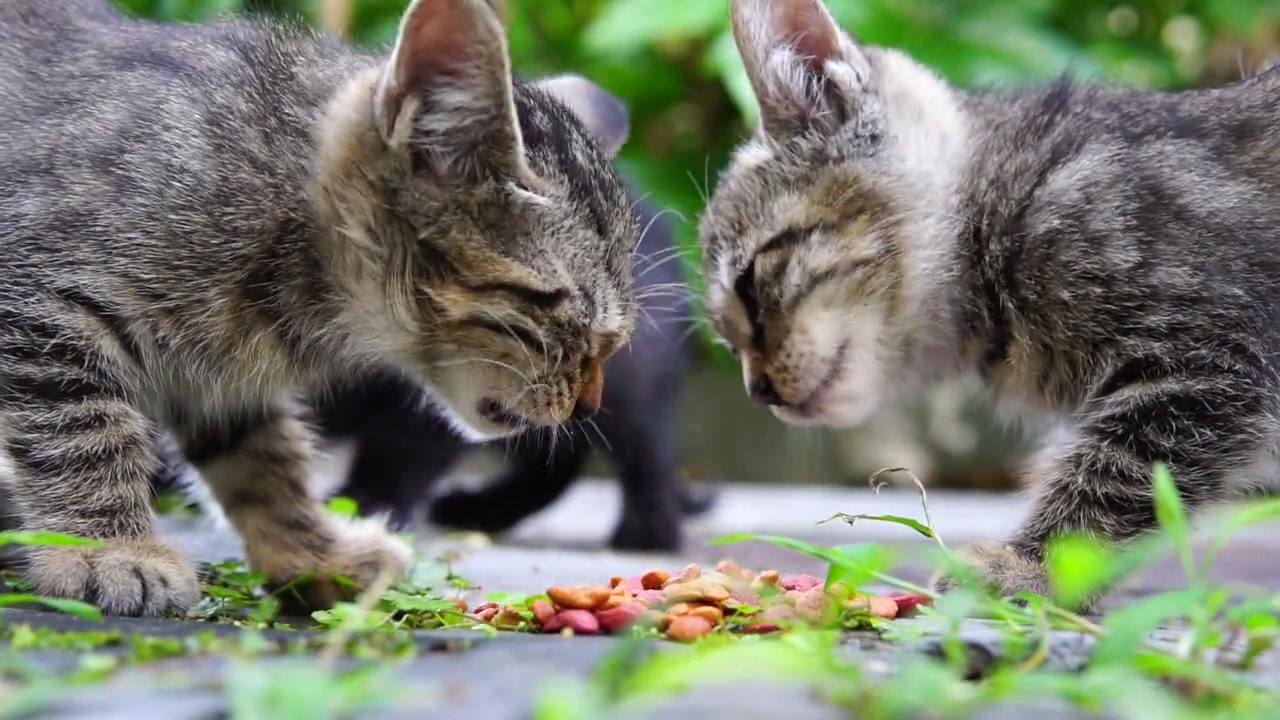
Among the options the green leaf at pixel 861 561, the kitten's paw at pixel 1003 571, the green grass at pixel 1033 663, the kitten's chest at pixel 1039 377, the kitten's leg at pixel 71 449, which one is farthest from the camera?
the kitten's chest at pixel 1039 377

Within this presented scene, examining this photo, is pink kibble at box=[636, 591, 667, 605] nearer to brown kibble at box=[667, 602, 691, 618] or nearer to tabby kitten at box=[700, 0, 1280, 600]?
brown kibble at box=[667, 602, 691, 618]

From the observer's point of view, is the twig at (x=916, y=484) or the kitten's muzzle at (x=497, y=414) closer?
the twig at (x=916, y=484)

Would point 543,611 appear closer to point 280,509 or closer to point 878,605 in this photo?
point 878,605

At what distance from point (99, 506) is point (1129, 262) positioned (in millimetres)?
1723

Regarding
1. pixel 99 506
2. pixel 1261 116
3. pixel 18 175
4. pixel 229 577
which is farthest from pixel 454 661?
pixel 1261 116

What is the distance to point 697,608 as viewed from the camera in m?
1.68

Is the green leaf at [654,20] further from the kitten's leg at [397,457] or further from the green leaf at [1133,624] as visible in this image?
the green leaf at [1133,624]

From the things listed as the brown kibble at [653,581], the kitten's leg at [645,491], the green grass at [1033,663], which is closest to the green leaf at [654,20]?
the kitten's leg at [645,491]

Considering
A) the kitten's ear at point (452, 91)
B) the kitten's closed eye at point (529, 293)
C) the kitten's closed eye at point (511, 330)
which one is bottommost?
the kitten's closed eye at point (511, 330)

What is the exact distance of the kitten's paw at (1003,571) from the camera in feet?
6.77

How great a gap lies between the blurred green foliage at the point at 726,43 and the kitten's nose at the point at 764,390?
2.02 metres

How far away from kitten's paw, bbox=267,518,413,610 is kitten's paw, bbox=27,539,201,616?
346 millimetres

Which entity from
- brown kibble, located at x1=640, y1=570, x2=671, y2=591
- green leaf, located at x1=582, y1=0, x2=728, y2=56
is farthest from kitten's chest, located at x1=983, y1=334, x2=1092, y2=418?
green leaf, located at x1=582, y1=0, x2=728, y2=56

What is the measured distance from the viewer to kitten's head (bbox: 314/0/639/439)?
6.75ft
